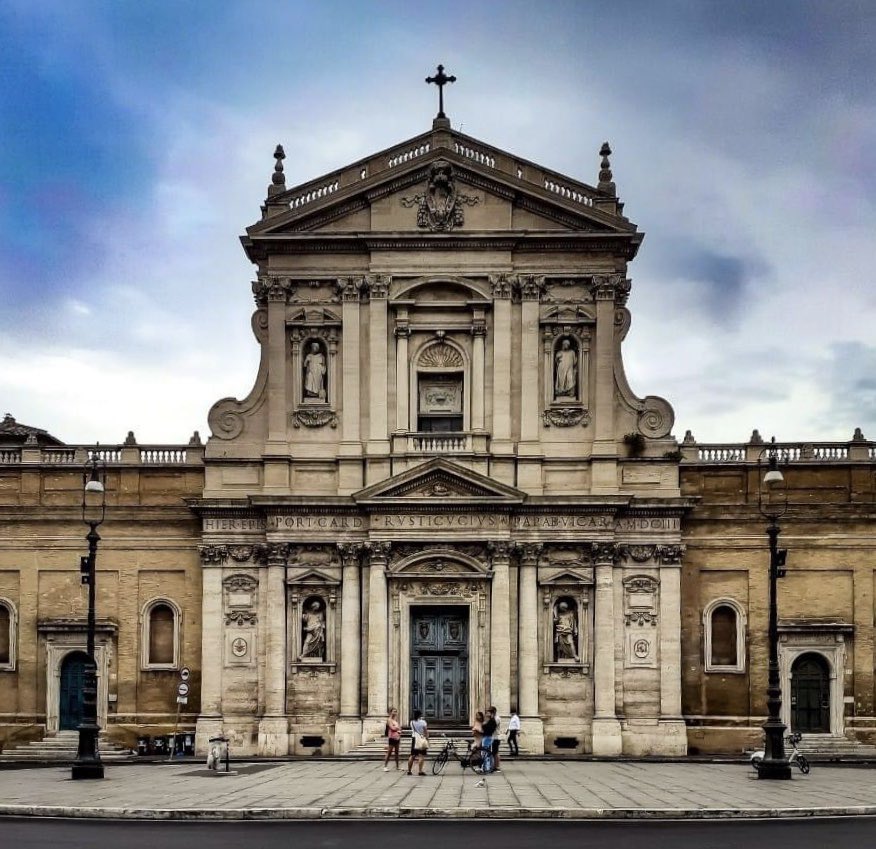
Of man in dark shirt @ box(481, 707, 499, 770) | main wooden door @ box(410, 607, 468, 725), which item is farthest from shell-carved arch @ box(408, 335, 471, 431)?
man in dark shirt @ box(481, 707, 499, 770)

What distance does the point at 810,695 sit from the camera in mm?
46312

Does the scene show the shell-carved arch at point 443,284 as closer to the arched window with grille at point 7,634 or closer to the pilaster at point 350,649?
the pilaster at point 350,649

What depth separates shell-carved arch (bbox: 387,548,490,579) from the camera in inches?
1781

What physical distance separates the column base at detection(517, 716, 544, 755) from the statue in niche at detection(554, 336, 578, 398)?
10.5 m

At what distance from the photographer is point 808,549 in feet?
153

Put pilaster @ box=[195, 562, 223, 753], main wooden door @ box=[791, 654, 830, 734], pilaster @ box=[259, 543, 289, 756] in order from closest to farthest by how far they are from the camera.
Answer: pilaster @ box=[259, 543, 289, 756]
pilaster @ box=[195, 562, 223, 753]
main wooden door @ box=[791, 654, 830, 734]

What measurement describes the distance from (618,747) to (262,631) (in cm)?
1198

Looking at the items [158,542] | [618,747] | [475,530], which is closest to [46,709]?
[158,542]

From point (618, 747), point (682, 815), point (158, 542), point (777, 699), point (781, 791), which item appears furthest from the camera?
point (158, 542)

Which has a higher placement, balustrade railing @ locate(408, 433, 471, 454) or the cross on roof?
the cross on roof

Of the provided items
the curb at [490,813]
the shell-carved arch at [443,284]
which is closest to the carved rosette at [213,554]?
the shell-carved arch at [443,284]

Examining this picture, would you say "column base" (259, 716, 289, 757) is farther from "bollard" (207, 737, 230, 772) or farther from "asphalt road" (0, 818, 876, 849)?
"asphalt road" (0, 818, 876, 849)

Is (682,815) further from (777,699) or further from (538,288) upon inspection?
(538,288)

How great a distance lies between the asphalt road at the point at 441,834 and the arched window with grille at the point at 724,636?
20.4 m
